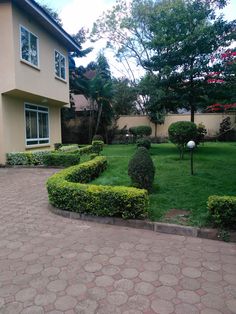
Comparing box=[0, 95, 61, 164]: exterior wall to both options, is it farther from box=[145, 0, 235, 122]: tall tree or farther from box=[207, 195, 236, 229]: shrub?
box=[207, 195, 236, 229]: shrub

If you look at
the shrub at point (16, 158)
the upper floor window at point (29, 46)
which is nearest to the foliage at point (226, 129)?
the upper floor window at point (29, 46)

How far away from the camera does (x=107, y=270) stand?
3072mm

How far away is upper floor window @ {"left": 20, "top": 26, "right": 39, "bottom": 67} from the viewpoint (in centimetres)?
1040

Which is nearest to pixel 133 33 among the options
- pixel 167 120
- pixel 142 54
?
pixel 142 54

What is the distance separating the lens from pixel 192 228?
411cm

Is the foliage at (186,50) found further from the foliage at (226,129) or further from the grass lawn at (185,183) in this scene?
the foliage at (226,129)

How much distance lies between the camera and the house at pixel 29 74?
964cm

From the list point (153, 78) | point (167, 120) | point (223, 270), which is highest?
point (153, 78)

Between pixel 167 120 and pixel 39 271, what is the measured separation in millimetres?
20159

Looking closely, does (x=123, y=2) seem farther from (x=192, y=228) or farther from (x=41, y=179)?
(x=192, y=228)

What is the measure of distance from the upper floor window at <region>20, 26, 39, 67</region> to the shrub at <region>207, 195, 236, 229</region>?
30.0ft

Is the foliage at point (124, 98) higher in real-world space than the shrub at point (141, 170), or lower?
higher

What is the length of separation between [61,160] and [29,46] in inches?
191

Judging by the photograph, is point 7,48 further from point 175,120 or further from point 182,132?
point 175,120
